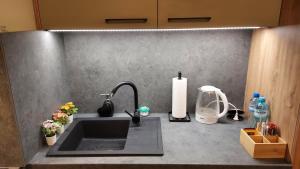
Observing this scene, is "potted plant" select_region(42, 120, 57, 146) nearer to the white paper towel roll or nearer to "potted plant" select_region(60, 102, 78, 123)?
"potted plant" select_region(60, 102, 78, 123)

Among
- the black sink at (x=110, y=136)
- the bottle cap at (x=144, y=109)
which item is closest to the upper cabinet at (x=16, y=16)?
the black sink at (x=110, y=136)

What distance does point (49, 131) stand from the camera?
122 centimetres

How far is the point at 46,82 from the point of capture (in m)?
1.29

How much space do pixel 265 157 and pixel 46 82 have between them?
4.14 ft

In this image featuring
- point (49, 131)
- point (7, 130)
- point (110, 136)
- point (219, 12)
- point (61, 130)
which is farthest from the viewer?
point (110, 136)

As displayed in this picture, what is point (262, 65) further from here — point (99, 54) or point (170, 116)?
point (99, 54)

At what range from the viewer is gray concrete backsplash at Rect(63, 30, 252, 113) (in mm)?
1520

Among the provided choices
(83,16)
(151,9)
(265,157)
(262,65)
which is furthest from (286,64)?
(83,16)

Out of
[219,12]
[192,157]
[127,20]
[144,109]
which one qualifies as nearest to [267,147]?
[192,157]

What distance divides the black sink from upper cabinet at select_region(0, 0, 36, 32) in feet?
2.13

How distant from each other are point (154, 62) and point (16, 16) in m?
0.86

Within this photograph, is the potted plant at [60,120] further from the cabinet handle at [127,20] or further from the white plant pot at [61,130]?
the cabinet handle at [127,20]

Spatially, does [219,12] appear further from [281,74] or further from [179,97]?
[179,97]

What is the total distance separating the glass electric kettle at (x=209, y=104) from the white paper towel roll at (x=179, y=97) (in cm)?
12
